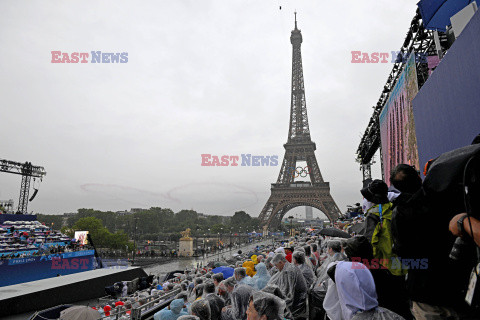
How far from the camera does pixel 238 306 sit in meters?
3.93

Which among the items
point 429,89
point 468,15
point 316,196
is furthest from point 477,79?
point 316,196

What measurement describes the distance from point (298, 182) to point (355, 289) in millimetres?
50251

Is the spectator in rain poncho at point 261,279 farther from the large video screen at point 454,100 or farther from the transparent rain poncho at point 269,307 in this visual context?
the large video screen at point 454,100

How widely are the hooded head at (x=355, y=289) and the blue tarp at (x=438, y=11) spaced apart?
8.46 m

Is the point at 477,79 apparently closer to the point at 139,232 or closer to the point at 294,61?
the point at 294,61

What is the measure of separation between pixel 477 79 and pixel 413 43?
245 inches

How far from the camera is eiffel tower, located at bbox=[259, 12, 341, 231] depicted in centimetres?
4847

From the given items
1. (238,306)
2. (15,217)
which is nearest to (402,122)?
(238,306)

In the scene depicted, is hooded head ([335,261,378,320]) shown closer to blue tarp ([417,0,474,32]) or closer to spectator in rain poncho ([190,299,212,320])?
spectator in rain poncho ([190,299,212,320])

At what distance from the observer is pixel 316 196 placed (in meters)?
48.9

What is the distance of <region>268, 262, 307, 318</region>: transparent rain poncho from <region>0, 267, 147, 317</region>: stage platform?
11.9m

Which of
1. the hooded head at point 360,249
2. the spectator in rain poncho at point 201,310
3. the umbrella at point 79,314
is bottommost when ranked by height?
the umbrella at point 79,314

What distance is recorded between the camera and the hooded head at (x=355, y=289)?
7.19 feet

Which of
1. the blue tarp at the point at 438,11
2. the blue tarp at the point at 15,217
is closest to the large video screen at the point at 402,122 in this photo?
the blue tarp at the point at 438,11
